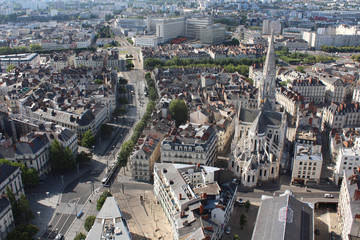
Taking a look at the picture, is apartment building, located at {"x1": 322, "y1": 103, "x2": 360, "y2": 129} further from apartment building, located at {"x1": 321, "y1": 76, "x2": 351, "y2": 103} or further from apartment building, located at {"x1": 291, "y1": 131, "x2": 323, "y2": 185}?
apartment building, located at {"x1": 291, "y1": 131, "x2": 323, "y2": 185}

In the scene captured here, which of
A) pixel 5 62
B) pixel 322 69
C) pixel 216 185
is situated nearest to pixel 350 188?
pixel 216 185

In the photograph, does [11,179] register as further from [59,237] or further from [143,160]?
[143,160]

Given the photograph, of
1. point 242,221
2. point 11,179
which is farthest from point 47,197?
point 242,221

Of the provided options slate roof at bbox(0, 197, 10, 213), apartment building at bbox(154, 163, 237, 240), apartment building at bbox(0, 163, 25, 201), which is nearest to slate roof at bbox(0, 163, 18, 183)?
apartment building at bbox(0, 163, 25, 201)

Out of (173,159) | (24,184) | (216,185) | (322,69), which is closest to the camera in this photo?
(216,185)

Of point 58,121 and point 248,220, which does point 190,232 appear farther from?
point 58,121
